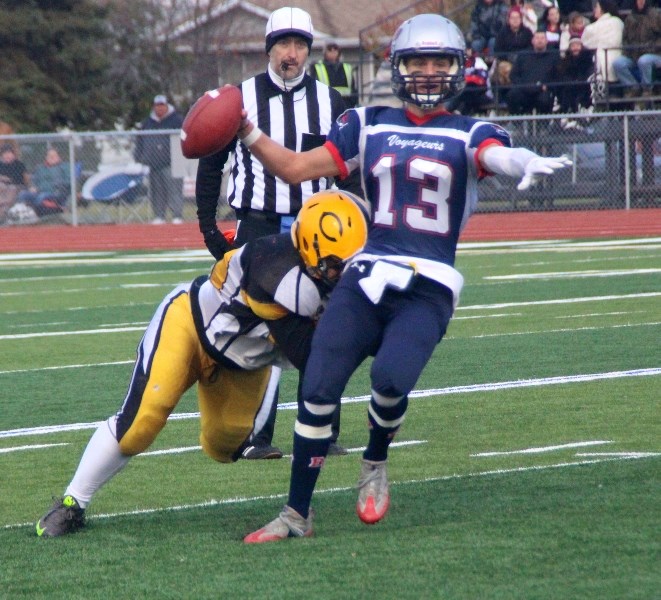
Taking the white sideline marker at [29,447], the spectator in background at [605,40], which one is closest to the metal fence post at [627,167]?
the spectator in background at [605,40]

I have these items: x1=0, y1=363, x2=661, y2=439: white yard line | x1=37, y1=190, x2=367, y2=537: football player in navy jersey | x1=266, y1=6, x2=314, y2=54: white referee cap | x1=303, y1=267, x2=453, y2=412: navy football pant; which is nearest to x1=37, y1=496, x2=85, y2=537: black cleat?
x1=37, y1=190, x2=367, y2=537: football player in navy jersey

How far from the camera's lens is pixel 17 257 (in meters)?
16.9

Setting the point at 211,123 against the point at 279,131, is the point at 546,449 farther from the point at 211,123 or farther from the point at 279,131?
the point at 211,123

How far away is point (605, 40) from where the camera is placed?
1994cm

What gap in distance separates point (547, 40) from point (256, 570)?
17075 millimetres

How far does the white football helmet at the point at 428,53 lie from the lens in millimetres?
4618

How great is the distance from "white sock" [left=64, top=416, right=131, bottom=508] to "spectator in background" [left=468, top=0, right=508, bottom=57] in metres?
17.4

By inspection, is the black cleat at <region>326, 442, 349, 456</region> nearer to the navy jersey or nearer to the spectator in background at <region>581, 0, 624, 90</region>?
the navy jersey

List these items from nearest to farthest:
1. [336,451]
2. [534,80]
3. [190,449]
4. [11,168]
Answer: [336,451] < [190,449] < [11,168] < [534,80]

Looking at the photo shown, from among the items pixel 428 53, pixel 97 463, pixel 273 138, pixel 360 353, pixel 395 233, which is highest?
pixel 428 53

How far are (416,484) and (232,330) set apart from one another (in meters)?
1.03

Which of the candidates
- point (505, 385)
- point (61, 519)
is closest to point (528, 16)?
→ point (505, 385)

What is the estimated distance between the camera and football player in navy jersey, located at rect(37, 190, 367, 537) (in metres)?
4.37

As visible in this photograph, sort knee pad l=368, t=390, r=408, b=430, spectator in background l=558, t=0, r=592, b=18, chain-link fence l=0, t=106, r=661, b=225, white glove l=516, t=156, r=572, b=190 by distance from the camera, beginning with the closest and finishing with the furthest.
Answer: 1. white glove l=516, t=156, r=572, b=190
2. knee pad l=368, t=390, r=408, b=430
3. chain-link fence l=0, t=106, r=661, b=225
4. spectator in background l=558, t=0, r=592, b=18
